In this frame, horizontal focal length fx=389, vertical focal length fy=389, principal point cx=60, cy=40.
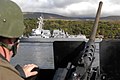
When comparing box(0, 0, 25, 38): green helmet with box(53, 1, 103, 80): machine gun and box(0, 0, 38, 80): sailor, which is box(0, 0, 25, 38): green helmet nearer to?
box(0, 0, 38, 80): sailor

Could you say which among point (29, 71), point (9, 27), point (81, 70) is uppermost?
point (9, 27)

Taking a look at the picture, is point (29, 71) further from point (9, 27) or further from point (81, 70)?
point (81, 70)

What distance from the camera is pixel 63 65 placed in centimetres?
515

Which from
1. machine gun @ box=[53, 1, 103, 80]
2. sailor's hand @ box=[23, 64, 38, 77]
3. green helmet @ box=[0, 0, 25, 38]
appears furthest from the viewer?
machine gun @ box=[53, 1, 103, 80]

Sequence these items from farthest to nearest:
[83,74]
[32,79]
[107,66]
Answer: [107,66] < [83,74] < [32,79]

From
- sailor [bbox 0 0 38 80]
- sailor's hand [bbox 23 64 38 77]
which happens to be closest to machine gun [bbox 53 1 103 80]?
sailor's hand [bbox 23 64 38 77]

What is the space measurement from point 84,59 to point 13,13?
8.44 feet

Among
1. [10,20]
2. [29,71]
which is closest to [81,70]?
[29,71]

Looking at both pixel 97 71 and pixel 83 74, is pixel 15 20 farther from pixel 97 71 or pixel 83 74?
pixel 97 71

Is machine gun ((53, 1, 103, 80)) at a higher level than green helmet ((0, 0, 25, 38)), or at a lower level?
lower

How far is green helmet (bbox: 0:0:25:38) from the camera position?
1.66m

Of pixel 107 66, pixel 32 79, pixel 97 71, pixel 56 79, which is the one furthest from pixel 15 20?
pixel 107 66

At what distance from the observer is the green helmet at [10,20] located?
1.66 m

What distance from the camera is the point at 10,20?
170cm
